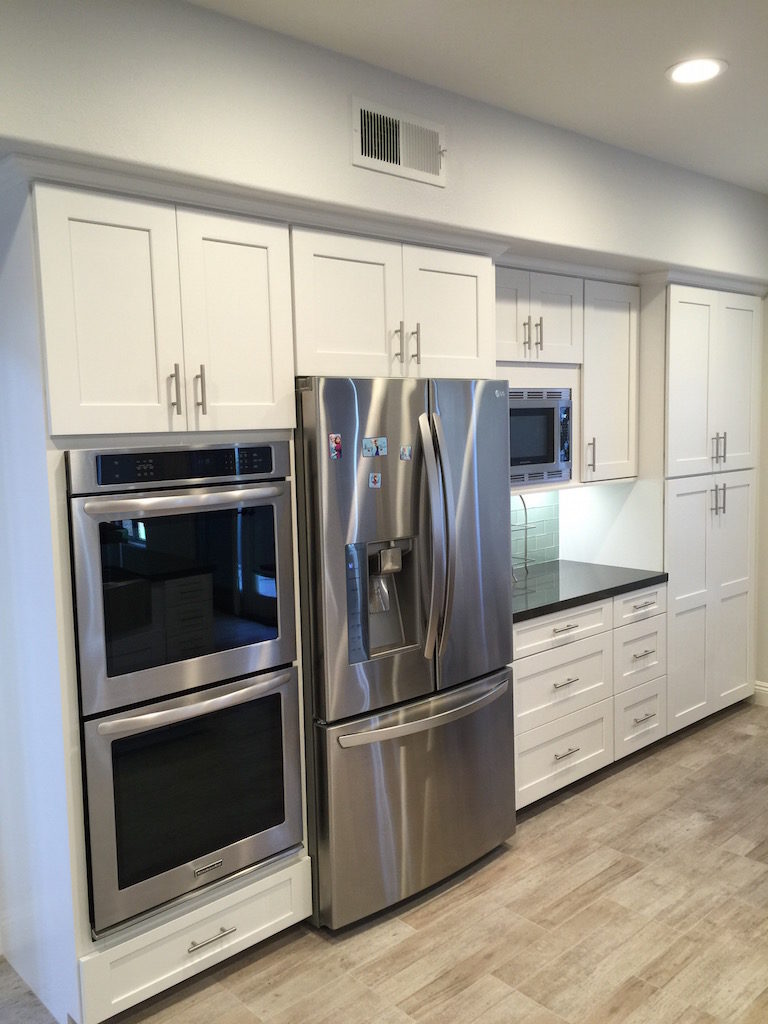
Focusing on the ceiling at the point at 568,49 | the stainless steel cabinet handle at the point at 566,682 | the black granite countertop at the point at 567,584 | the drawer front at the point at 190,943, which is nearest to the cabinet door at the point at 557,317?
the ceiling at the point at 568,49

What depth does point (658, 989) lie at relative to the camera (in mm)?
2385

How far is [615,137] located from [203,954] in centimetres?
315

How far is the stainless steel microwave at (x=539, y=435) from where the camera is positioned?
3.41 metres

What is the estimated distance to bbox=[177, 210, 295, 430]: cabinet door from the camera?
224cm

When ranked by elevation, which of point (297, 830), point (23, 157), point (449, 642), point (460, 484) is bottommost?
point (297, 830)

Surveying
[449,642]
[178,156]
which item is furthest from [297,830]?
[178,156]

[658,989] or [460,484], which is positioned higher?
[460,484]

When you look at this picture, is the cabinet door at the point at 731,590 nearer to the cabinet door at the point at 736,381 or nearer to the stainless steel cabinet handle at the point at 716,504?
the stainless steel cabinet handle at the point at 716,504

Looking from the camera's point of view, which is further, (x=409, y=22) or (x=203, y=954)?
(x=203, y=954)

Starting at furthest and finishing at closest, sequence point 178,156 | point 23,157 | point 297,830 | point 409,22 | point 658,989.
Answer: point 297,830
point 658,989
point 409,22
point 178,156
point 23,157

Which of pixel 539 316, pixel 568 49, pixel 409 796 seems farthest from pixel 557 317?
pixel 409 796

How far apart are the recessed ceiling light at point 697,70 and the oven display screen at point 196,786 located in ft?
7.44

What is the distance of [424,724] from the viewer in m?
2.73

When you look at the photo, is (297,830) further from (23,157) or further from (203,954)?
(23,157)
